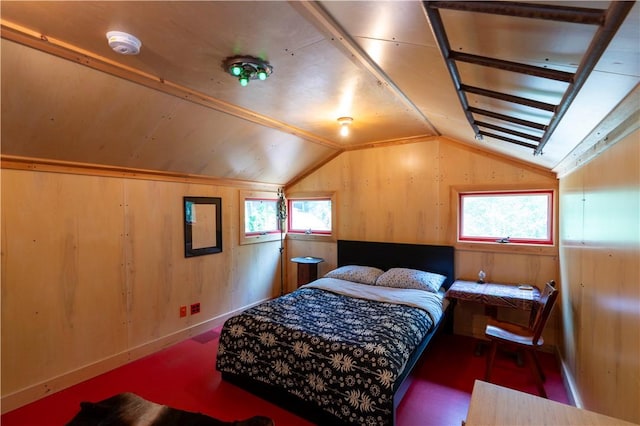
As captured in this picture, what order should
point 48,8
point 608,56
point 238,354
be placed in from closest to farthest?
point 608,56 → point 48,8 → point 238,354

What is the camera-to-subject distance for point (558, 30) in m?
0.94

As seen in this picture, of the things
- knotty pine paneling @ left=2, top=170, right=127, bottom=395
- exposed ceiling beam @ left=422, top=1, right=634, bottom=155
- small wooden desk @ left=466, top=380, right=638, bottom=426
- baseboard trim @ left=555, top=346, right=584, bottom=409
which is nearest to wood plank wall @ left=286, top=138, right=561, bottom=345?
baseboard trim @ left=555, top=346, right=584, bottom=409

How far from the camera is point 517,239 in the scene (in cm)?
352

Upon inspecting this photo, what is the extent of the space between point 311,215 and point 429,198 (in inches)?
76.6

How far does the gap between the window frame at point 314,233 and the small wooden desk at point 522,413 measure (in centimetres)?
355

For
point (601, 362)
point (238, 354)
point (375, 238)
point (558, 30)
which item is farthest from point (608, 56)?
point (375, 238)

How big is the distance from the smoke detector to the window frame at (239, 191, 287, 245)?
2.79 m

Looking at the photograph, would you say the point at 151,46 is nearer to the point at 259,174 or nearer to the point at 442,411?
the point at 259,174

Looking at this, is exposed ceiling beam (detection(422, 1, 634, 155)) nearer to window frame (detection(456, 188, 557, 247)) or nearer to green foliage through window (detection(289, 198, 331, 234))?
window frame (detection(456, 188, 557, 247))

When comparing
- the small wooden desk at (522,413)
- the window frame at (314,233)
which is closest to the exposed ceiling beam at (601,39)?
the small wooden desk at (522,413)

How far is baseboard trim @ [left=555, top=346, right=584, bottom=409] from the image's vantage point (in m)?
2.25

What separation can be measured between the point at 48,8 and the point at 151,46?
43 cm

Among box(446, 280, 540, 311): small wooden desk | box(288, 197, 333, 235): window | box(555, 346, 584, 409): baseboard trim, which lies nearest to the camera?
box(555, 346, 584, 409): baseboard trim

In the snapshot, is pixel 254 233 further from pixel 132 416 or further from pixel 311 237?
pixel 132 416
